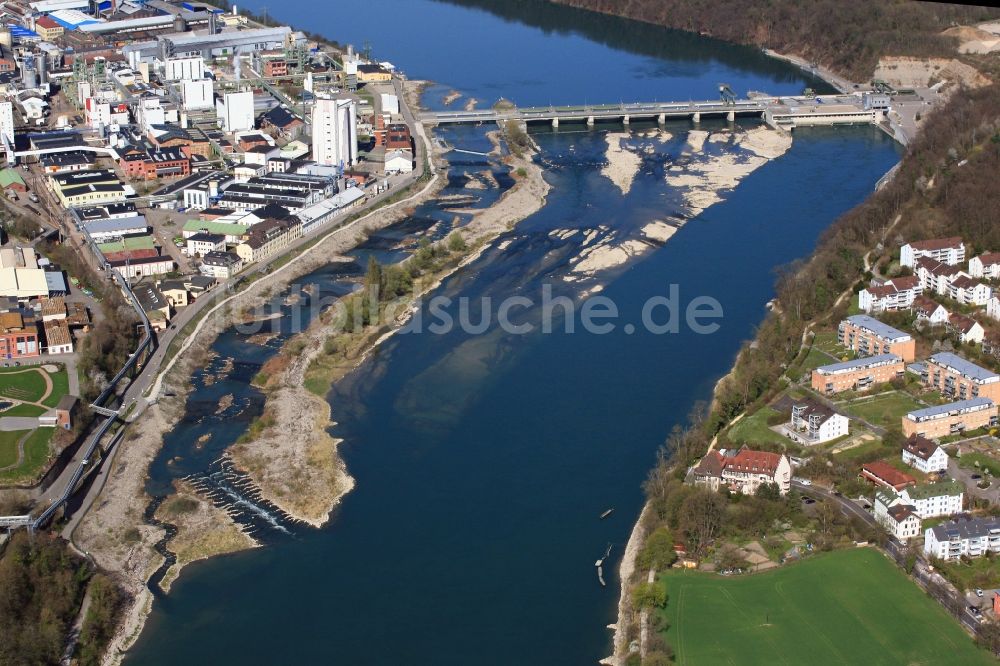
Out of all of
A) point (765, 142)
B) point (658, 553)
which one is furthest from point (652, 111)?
point (658, 553)

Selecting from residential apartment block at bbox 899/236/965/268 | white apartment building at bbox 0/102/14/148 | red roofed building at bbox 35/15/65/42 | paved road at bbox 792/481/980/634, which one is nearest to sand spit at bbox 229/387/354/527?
paved road at bbox 792/481/980/634

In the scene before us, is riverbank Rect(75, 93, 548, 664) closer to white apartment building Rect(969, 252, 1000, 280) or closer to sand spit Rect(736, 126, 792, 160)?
white apartment building Rect(969, 252, 1000, 280)

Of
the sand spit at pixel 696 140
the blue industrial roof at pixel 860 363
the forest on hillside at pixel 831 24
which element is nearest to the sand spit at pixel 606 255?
the blue industrial roof at pixel 860 363

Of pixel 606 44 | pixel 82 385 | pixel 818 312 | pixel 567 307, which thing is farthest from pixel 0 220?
pixel 606 44

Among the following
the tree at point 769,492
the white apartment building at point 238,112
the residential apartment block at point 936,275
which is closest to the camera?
the tree at point 769,492

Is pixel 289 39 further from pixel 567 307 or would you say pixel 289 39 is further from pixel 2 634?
pixel 2 634

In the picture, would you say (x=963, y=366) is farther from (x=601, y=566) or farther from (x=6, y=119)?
(x=6, y=119)

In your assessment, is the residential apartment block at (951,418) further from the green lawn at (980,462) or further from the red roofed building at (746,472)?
the red roofed building at (746,472)
